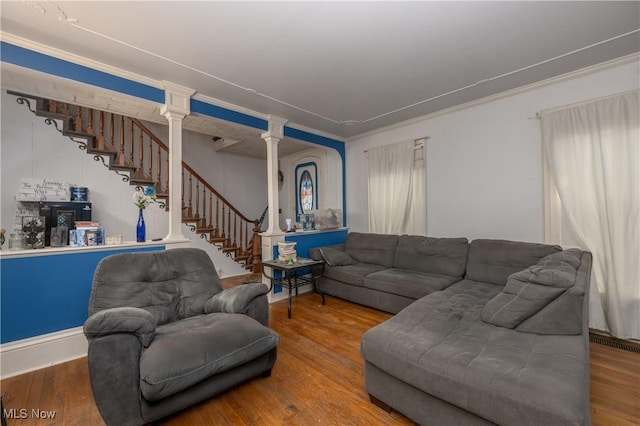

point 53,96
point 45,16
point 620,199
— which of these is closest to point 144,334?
point 45,16

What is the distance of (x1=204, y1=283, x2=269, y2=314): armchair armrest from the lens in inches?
85.4

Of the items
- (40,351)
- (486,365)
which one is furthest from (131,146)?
(486,365)

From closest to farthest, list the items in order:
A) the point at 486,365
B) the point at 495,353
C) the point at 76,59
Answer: the point at 486,365 → the point at 495,353 → the point at 76,59

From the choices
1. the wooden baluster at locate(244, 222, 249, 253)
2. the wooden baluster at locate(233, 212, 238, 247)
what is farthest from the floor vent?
the wooden baluster at locate(244, 222, 249, 253)

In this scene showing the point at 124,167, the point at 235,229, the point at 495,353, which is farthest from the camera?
the point at 235,229

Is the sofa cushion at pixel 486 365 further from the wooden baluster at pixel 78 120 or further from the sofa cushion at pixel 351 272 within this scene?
the wooden baluster at pixel 78 120

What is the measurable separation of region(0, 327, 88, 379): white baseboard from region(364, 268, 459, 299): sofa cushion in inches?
121

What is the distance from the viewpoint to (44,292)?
232cm

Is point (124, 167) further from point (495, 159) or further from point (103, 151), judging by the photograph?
point (495, 159)

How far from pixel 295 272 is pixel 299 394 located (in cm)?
189

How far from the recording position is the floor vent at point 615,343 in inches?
96.6

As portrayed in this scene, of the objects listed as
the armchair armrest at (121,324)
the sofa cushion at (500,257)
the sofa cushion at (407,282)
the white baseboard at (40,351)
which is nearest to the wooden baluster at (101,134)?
the white baseboard at (40,351)

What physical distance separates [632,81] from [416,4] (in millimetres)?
2470

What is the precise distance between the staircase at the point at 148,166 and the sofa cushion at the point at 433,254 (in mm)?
3045
